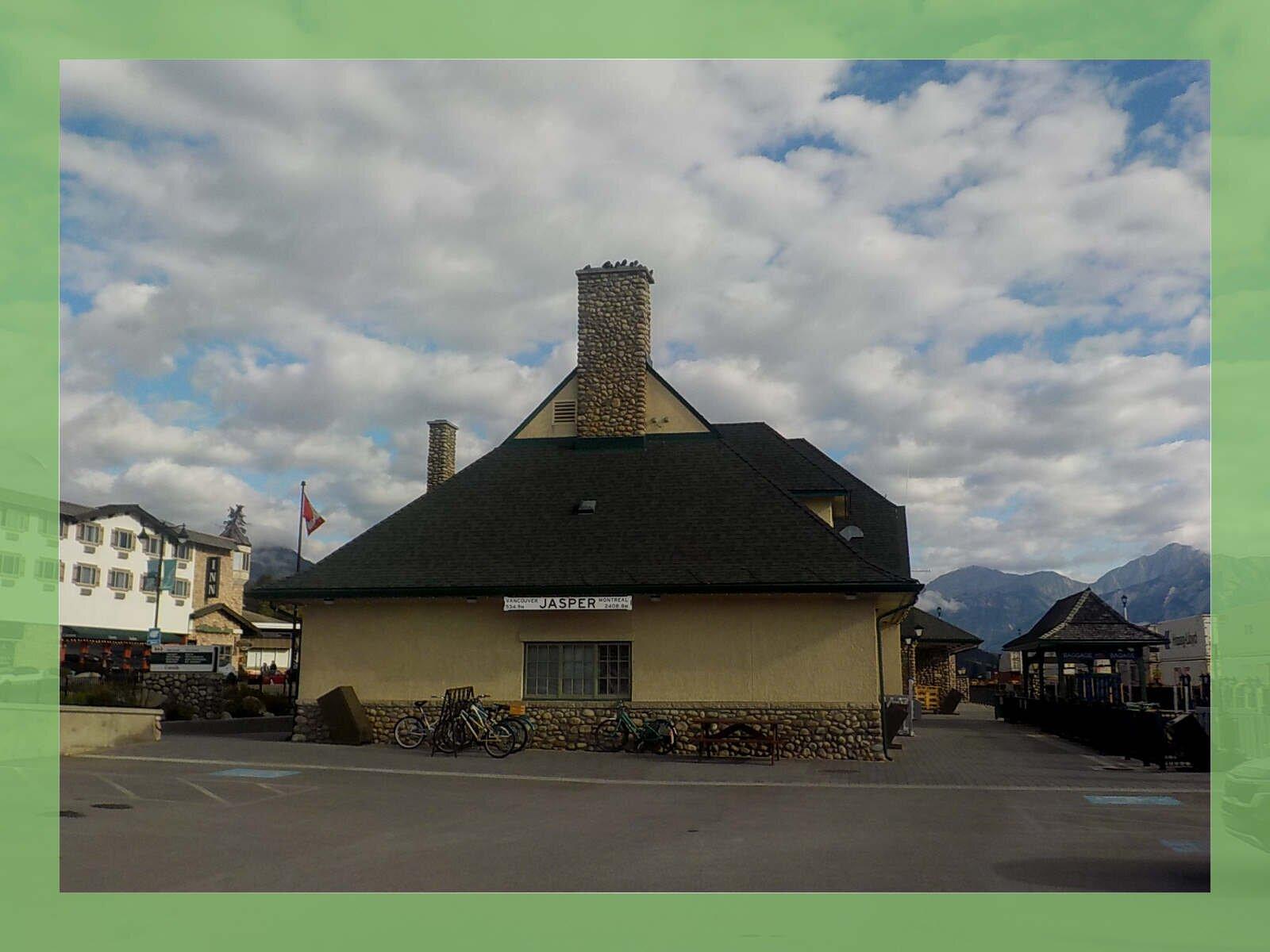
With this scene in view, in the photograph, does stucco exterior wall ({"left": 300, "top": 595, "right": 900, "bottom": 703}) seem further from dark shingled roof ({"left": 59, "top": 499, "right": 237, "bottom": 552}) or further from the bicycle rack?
dark shingled roof ({"left": 59, "top": 499, "right": 237, "bottom": 552})

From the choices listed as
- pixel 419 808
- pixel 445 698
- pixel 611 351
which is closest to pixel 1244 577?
pixel 611 351

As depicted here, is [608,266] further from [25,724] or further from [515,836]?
[515,836]

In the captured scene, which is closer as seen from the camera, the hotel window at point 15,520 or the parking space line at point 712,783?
the parking space line at point 712,783

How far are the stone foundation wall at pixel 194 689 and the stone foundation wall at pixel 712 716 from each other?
11801 mm

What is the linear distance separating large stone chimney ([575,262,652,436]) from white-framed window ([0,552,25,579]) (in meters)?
48.7

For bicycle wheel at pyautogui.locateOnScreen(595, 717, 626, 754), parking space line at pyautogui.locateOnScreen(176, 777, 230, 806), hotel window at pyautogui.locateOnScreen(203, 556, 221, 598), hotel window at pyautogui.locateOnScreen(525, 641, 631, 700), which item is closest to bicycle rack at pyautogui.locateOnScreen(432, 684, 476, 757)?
hotel window at pyautogui.locateOnScreen(525, 641, 631, 700)

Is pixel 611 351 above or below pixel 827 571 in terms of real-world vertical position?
above

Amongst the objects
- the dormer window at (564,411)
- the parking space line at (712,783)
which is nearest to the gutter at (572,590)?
Result: the parking space line at (712,783)

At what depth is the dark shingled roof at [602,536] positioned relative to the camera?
70.9 ft

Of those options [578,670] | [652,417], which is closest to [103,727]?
[578,670]

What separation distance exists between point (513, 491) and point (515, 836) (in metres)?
14.2

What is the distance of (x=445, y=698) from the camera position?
2202 cm

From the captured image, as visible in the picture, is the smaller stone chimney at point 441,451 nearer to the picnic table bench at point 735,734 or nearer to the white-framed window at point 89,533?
the picnic table bench at point 735,734

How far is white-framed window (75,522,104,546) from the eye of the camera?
6775cm
